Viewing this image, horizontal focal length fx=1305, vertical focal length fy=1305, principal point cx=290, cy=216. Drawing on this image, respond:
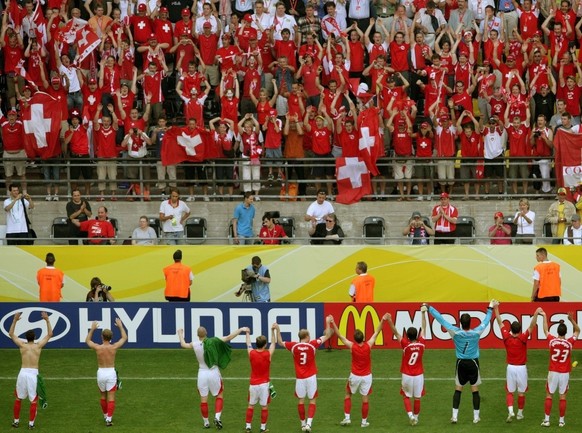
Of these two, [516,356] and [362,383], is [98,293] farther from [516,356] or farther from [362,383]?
[516,356]

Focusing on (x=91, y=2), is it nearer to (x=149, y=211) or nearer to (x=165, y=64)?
(x=165, y=64)

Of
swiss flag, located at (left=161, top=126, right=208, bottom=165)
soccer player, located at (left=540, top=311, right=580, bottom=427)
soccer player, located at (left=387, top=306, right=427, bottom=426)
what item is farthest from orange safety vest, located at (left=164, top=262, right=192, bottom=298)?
soccer player, located at (left=540, top=311, right=580, bottom=427)

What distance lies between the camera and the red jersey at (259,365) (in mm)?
20484

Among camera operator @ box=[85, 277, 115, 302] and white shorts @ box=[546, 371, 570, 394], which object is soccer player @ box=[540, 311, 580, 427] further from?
camera operator @ box=[85, 277, 115, 302]

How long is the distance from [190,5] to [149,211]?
6.29m

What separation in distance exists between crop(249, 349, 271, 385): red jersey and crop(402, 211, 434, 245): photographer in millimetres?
8939

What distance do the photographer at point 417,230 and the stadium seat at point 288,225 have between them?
269cm

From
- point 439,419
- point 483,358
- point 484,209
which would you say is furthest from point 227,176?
point 439,419

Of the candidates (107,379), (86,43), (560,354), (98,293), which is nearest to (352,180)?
(98,293)

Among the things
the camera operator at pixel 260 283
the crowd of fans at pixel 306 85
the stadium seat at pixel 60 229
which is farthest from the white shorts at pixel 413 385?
the stadium seat at pixel 60 229

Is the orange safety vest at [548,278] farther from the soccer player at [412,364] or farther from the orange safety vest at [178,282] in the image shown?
the orange safety vest at [178,282]

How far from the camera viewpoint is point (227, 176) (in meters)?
31.5

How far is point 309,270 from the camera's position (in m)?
28.1

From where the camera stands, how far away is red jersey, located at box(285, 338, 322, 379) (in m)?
20.7
